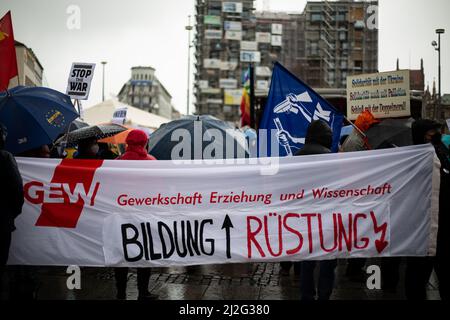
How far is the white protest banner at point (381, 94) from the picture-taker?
8.02m

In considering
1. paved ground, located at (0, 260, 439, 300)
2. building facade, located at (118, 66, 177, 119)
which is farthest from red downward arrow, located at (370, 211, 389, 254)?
building facade, located at (118, 66, 177, 119)

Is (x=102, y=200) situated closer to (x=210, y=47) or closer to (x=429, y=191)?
(x=429, y=191)

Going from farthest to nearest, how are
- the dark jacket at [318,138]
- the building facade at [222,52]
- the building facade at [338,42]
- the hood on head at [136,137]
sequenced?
the building facade at [222,52], the building facade at [338,42], the hood on head at [136,137], the dark jacket at [318,138]

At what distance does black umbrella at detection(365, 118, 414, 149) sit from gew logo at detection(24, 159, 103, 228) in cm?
383

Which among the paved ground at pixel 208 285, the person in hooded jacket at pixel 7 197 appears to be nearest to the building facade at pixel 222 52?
the paved ground at pixel 208 285

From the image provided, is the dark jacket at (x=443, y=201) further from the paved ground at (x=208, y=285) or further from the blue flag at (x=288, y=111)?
the blue flag at (x=288, y=111)

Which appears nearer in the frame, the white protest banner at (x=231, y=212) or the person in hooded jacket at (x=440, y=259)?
the person in hooded jacket at (x=440, y=259)

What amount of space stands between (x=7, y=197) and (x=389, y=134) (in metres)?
5.04

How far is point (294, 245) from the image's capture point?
17.6 feet

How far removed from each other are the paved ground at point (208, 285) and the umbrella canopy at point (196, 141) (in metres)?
1.58

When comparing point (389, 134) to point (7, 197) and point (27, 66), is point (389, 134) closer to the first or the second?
point (7, 197)

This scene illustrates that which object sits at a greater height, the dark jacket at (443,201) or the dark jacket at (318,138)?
the dark jacket at (318,138)

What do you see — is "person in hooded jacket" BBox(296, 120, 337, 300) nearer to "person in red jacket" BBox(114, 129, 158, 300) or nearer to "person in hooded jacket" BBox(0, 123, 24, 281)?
"person in red jacket" BBox(114, 129, 158, 300)

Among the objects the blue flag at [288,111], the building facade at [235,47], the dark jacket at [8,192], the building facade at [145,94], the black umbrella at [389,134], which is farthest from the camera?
the building facade at [145,94]
